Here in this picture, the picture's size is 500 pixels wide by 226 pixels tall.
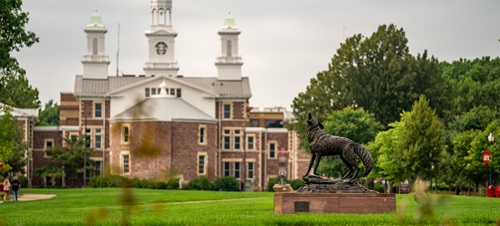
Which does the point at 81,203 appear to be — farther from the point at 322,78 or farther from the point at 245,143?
the point at 245,143

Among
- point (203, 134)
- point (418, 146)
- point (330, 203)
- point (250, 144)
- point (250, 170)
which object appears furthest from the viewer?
point (250, 144)

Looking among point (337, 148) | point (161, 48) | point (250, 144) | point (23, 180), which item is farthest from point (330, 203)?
point (161, 48)

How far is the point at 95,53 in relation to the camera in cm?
10769

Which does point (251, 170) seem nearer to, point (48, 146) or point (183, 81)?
point (183, 81)

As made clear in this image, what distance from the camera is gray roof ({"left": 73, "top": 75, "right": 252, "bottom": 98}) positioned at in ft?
340

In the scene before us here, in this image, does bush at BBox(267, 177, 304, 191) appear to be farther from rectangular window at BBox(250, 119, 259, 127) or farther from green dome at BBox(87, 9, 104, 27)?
rectangular window at BBox(250, 119, 259, 127)

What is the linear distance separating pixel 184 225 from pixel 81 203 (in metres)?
21.2

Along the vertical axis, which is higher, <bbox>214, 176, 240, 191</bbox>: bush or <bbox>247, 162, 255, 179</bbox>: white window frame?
<bbox>247, 162, 255, 179</bbox>: white window frame

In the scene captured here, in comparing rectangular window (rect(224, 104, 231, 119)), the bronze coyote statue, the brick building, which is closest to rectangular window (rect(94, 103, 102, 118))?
the brick building

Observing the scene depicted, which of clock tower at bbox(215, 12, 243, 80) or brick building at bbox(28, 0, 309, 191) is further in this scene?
clock tower at bbox(215, 12, 243, 80)

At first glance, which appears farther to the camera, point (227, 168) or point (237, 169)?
point (237, 169)

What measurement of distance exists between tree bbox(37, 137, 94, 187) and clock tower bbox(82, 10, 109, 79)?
29.1 ft

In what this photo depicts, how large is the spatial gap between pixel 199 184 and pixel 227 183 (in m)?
5.29

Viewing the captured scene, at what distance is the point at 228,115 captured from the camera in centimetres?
10375
